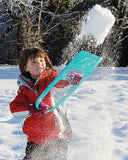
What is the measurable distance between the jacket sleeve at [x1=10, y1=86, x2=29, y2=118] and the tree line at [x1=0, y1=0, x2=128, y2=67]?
801cm

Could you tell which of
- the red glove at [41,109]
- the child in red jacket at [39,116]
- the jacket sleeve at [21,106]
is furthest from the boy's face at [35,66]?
the red glove at [41,109]

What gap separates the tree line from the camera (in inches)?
419

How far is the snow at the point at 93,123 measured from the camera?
2.84 metres

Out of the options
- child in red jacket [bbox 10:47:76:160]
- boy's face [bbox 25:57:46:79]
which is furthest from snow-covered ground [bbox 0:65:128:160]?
boy's face [bbox 25:57:46:79]

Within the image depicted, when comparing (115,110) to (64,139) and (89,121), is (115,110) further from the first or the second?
(64,139)

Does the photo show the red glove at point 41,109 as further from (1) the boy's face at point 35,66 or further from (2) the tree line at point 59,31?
(2) the tree line at point 59,31

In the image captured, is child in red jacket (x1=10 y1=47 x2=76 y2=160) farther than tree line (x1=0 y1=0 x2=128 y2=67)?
No

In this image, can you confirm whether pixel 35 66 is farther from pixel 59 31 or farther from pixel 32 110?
pixel 59 31

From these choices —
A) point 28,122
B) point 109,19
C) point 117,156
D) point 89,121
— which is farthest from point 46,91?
point 109,19

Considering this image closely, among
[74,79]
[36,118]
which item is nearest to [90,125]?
[74,79]

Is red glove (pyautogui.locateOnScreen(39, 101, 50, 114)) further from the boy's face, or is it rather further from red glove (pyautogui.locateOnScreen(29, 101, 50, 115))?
the boy's face

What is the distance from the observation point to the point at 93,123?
3686 mm

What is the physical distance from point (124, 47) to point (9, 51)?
4820 millimetres

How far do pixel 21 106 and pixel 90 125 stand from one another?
1.69 m
